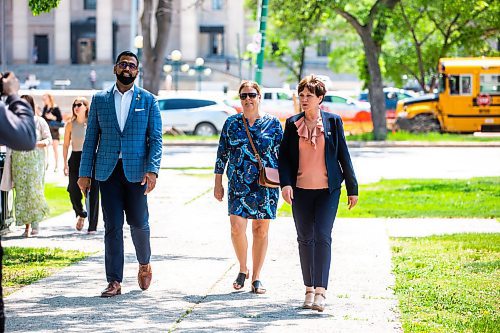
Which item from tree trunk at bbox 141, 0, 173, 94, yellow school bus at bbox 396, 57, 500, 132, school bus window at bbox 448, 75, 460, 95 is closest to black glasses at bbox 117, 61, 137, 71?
tree trunk at bbox 141, 0, 173, 94

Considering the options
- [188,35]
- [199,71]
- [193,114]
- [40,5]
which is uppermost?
[40,5]

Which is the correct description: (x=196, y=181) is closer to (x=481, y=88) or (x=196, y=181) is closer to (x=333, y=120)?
(x=333, y=120)

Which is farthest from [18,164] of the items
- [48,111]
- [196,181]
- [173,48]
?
[173,48]

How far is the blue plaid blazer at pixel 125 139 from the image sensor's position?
9812 mm

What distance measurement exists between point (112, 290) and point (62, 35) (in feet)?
293

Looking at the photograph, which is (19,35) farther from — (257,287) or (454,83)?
(257,287)

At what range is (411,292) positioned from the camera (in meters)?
10.0

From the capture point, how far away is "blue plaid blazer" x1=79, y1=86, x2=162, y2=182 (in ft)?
32.2

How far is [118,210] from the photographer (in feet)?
32.6

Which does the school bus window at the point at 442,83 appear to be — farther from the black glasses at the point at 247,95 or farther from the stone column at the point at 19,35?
the stone column at the point at 19,35

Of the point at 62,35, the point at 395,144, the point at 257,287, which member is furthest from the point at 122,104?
the point at 62,35

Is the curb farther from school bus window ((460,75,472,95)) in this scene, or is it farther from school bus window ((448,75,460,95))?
school bus window ((460,75,472,95))

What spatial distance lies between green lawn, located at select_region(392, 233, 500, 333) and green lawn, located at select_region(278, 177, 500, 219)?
291cm

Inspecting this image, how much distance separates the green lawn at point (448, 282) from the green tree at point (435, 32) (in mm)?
29411
